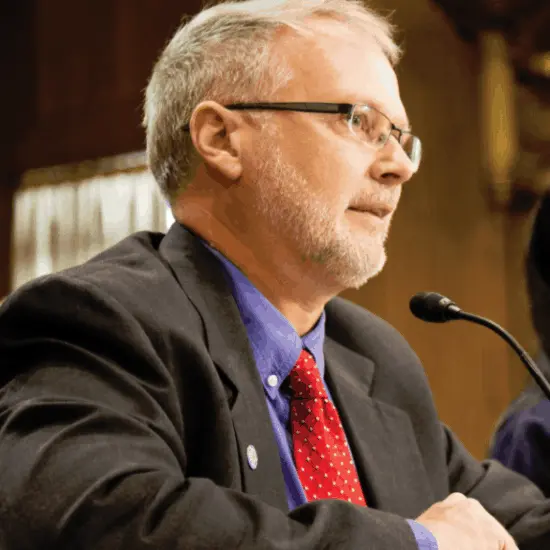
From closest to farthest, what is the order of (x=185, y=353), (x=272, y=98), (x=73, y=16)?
(x=185, y=353) < (x=272, y=98) < (x=73, y=16)

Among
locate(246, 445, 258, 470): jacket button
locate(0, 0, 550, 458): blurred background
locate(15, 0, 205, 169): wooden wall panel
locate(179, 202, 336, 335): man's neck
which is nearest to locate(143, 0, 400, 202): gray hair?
locate(179, 202, 336, 335): man's neck

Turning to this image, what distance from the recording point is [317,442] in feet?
4.24

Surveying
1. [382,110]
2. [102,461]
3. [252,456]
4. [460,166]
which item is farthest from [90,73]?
[102,461]

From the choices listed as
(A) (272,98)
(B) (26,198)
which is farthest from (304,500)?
(B) (26,198)

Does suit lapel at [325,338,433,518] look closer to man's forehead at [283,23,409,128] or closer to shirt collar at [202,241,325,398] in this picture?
shirt collar at [202,241,325,398]

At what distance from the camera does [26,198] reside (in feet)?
12.5

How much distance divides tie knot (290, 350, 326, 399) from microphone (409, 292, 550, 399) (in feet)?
0.57

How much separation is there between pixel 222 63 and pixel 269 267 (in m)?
0.33

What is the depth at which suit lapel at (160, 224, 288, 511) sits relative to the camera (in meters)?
1.16

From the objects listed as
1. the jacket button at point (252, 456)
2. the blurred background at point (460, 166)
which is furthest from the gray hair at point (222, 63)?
the blurred background at point (460, 166)

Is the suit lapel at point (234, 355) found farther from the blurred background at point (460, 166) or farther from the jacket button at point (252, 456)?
the blurred background at point (460, 166)

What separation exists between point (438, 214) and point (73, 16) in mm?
1676

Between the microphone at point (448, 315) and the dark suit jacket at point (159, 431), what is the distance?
196mm

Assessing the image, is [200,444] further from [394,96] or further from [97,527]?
[394,96]
